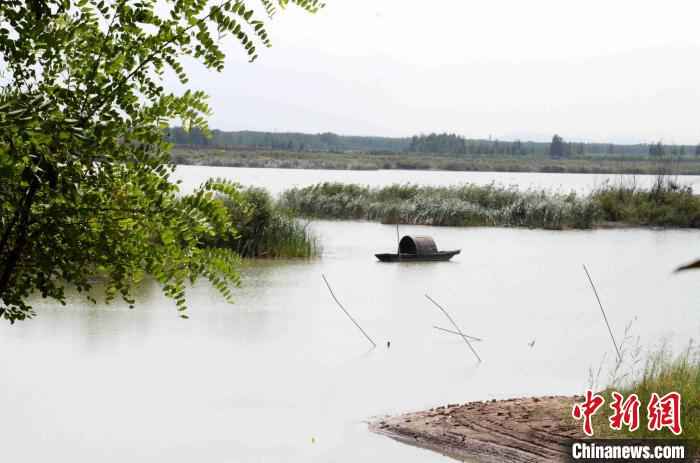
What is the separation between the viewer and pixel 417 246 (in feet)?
52.3

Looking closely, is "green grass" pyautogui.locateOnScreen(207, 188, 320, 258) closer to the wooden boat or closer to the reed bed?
the wooden boat

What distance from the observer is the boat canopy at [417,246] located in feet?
52.2

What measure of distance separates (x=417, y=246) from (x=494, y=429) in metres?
10.4

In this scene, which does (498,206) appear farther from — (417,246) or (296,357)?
(296,357)

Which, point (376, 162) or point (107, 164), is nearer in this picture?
point (107, 164)

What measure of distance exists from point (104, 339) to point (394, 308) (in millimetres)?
3727

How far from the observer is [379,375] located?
7.84 m

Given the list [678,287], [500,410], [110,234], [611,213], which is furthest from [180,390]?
[611,213]

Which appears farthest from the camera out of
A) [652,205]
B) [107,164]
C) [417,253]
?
[652,205]

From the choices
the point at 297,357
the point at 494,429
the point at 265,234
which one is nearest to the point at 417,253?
the point at 265,234

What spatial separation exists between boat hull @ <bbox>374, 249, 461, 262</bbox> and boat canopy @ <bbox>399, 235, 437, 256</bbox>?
2.2 inches

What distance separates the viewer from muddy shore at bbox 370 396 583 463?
5.21 meters

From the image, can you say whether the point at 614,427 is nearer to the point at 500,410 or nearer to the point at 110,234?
the point at 500,410

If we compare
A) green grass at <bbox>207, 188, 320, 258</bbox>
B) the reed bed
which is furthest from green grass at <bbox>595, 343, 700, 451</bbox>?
the reed bed
